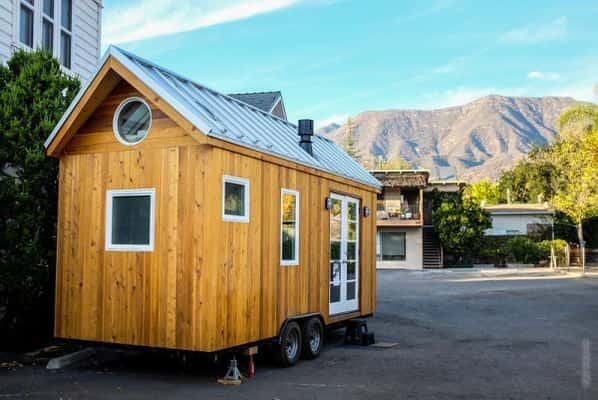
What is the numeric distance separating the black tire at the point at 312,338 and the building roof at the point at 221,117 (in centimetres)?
253

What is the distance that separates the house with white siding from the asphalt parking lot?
6.56m

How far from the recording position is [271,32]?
57250 mm

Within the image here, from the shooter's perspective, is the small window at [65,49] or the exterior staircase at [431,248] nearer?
the small window at [65,49]

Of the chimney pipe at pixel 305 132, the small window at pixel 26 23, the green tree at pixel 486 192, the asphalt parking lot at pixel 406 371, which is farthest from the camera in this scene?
the green tree at pixel 486 192

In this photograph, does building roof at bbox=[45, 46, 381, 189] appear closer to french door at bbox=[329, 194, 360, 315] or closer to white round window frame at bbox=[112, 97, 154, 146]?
white round window frame at bbox=[112, 97, 154, 146]

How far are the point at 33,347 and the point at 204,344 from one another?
434cm

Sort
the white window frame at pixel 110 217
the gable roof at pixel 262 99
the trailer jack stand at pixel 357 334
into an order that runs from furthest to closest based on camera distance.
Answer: the gable roof at pixel 262 99 < the trailer jack stand at pixel 357 334 < the white window frame at pixel 110 217

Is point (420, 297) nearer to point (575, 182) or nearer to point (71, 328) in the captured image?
point (71, 328)

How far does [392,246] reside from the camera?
136ft

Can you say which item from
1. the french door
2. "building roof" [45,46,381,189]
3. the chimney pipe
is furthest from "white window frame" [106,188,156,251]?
the french door

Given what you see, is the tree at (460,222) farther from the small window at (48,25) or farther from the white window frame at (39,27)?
the small window at (48,25)

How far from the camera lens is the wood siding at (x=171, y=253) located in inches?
324

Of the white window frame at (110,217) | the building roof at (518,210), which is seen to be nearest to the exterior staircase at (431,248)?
the building roof at (518,210)

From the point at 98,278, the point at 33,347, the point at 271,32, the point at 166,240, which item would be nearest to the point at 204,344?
the point at 166,240
